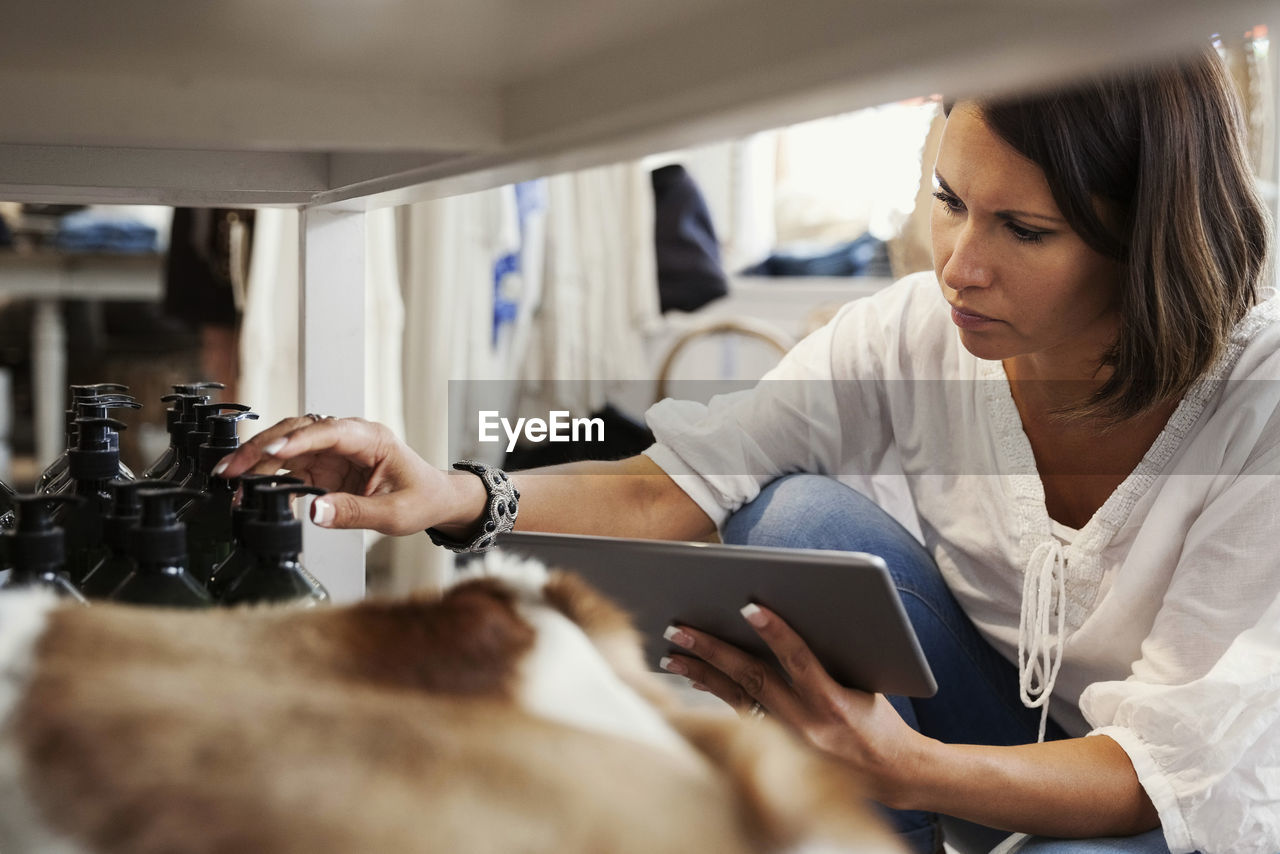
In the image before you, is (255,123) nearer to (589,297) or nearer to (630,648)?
(630,648)

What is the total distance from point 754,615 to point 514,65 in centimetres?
27

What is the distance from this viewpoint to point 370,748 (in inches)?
13.1

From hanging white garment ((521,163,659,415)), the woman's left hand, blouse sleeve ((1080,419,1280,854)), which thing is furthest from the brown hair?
hanging white garment ((521,163,659,415))

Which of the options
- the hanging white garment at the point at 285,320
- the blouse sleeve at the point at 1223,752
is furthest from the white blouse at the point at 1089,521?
the hanging white garment at the point at 285,320

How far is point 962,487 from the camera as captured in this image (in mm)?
963

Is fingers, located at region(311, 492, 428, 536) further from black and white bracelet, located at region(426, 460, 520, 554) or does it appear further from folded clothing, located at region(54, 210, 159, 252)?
folded clothing, located at region(54, 210, 159, 252)

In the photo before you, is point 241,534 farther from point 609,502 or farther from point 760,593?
point 609,502

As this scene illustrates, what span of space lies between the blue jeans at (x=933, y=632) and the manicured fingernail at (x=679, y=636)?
34 centimetres

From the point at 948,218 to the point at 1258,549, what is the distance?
0.30 m

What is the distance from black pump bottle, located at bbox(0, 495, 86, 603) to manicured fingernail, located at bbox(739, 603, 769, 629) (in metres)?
0.28

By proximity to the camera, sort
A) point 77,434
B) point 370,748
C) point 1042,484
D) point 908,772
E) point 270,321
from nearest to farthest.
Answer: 1. point 370,748
2. point 77,434
3. point 908,772
4. point 1042,484
5. point 270,321

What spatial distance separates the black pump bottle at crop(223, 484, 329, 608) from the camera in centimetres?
44

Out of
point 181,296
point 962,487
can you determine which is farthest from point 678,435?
point 181,296

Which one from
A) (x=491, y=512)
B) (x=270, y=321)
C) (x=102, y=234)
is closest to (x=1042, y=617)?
(x=491, y=512)
